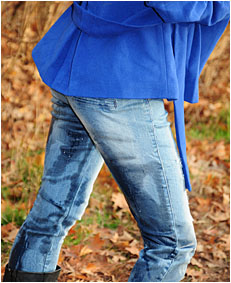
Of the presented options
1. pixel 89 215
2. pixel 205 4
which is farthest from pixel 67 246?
pixel 205 4

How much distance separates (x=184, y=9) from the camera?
144 centimetres

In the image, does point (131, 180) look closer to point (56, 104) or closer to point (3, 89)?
point (56, 104)

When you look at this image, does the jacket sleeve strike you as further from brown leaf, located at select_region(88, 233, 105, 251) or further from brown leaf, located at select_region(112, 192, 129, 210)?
brown leaf, located at select_region(112, 192, 129, 210)

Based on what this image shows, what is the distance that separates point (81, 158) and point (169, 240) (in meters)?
0.50

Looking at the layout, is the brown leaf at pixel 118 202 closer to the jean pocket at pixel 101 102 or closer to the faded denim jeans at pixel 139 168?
the faded denim jeans at pixel 139 168

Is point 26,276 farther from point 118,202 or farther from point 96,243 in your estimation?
point 118,202

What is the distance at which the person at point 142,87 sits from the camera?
1472 mm

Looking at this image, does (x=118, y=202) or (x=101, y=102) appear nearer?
(x=101, y=102)

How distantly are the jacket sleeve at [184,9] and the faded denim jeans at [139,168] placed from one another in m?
0.28

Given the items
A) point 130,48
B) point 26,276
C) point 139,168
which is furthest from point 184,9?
point 26,276

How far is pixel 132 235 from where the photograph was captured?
10.8 feet

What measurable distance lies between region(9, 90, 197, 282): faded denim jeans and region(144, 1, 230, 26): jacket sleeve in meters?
0.28

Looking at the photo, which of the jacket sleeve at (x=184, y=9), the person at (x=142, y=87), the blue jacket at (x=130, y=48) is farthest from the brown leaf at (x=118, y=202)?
the jacket sleeve at (x=184, y=9)

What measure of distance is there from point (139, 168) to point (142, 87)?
27 cm
